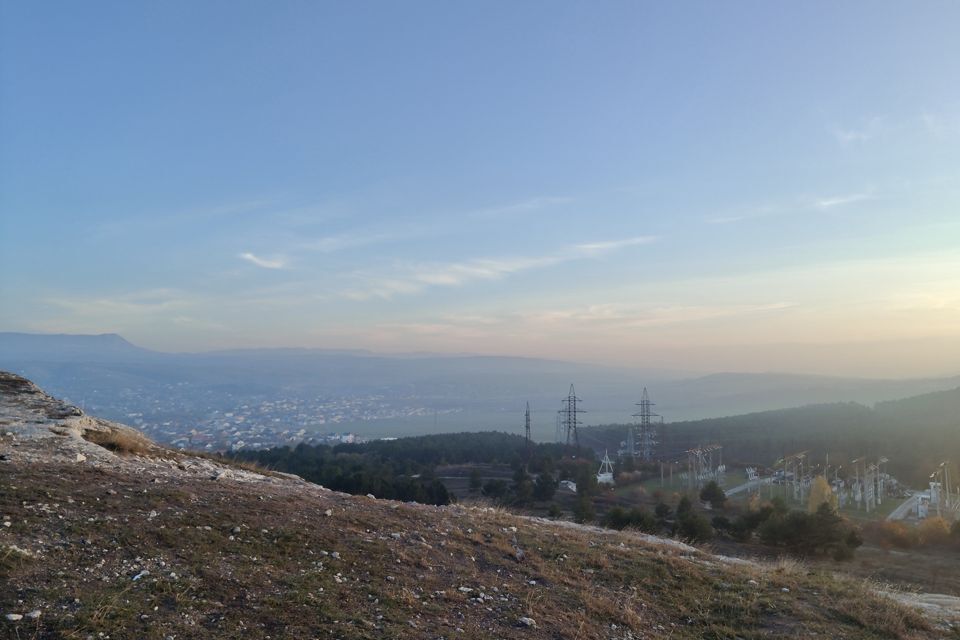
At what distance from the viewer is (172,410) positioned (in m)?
101

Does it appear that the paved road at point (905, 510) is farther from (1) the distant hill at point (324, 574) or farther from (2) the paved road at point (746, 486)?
(1) the distant hill at point (324, 574)

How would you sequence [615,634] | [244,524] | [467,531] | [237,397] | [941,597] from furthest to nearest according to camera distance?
[237,397]
[941,597]
[467,531]
[244,524]
[615,634]

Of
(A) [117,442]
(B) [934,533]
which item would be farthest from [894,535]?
(A) [117,442]

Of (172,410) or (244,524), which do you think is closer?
(244,524)

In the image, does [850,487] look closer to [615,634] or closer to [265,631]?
[615,634]

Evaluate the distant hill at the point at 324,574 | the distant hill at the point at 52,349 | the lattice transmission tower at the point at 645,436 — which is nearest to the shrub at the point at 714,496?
the lattice transmission tower at the point at 645,436

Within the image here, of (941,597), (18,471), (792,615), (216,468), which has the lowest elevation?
(941,597)

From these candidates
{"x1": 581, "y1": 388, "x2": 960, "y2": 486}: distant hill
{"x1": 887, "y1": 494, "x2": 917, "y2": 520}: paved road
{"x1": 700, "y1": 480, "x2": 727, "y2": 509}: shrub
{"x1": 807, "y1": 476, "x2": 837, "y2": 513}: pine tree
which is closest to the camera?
{"x1": 807, "y1": 476, "x2": 837, "y2": 513}: pine tree

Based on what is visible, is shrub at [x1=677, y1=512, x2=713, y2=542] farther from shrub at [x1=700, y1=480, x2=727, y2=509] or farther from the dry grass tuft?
the dry grass tuft

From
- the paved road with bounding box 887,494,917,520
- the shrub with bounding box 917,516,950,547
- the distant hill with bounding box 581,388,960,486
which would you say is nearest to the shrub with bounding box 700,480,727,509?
the shrub with bounding box 917,516,950,547

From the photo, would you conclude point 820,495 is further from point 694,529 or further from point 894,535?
point 694,529

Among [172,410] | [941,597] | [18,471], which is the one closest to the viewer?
[18,471]

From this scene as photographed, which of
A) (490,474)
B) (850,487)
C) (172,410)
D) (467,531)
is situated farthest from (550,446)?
(467,531)

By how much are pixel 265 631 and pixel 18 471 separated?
6365mm
